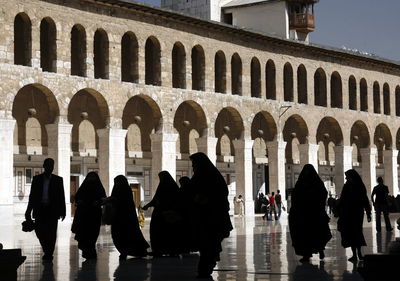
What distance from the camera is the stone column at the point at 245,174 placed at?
40.4 meters

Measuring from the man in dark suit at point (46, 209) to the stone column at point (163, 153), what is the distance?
70.4ft

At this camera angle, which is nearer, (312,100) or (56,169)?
(56,169)

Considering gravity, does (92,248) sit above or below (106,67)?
below

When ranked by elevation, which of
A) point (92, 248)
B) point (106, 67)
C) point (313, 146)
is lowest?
point (92, 248)

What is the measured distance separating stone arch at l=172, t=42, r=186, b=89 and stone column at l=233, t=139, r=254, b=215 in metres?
4.32

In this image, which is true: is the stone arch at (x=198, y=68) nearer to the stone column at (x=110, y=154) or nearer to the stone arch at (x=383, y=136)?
the stone column at (x=110, y=154)

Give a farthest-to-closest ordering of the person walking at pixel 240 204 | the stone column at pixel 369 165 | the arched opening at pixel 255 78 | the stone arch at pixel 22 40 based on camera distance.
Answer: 1. the stone column at pixel 369 165
2. the arched opening at pixel 255 78
3. the person walking at pixel 240 204
4. the stone arch at pixel 22 40

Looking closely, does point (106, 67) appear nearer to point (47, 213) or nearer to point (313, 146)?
point (313, 146)

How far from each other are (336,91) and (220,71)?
9.23m

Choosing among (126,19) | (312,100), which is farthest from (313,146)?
(126,19)

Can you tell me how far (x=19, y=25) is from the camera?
32.8m

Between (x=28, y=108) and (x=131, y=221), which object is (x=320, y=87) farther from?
(x=131, y=221)

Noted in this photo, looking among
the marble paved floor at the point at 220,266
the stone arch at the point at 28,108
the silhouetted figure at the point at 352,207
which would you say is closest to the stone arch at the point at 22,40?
the stone arch at the point at 28,108

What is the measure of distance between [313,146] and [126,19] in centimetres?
1365
